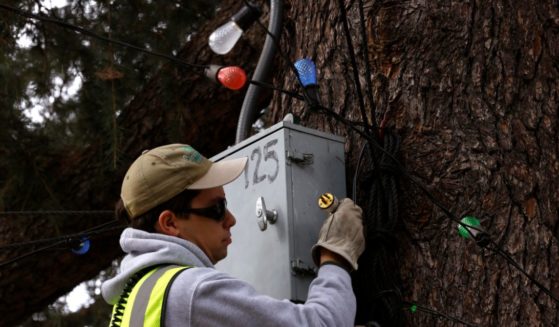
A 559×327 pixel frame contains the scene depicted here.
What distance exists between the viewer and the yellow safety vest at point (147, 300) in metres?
2.22

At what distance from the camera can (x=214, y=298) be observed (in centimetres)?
223

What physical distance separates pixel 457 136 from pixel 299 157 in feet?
1.40

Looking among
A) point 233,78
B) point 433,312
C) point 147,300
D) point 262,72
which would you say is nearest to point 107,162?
point 262,72

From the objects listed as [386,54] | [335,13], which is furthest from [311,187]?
[335,13]

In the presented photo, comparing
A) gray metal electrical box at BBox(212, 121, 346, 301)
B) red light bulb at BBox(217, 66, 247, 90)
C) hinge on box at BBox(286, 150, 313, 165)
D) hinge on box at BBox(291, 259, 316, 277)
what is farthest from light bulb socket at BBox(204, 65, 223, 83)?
hinge on box at BBox(291, 259, 316, 277)

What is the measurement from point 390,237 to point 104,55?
9.31 ft

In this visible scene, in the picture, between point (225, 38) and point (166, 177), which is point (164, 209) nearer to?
point (166, 177)

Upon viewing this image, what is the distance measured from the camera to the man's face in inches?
98.0

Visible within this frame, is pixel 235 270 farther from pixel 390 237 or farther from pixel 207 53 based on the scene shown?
pixel 207 53

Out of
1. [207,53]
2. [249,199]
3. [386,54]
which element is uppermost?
[207,53]

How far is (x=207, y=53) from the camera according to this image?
17.0ft

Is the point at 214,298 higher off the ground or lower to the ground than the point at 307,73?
lower

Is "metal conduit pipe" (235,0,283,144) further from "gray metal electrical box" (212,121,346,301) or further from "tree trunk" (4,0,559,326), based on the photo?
"gray metal electrical box" (212,121,346,301)

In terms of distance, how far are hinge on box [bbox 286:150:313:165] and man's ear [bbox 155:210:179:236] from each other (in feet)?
1.26
